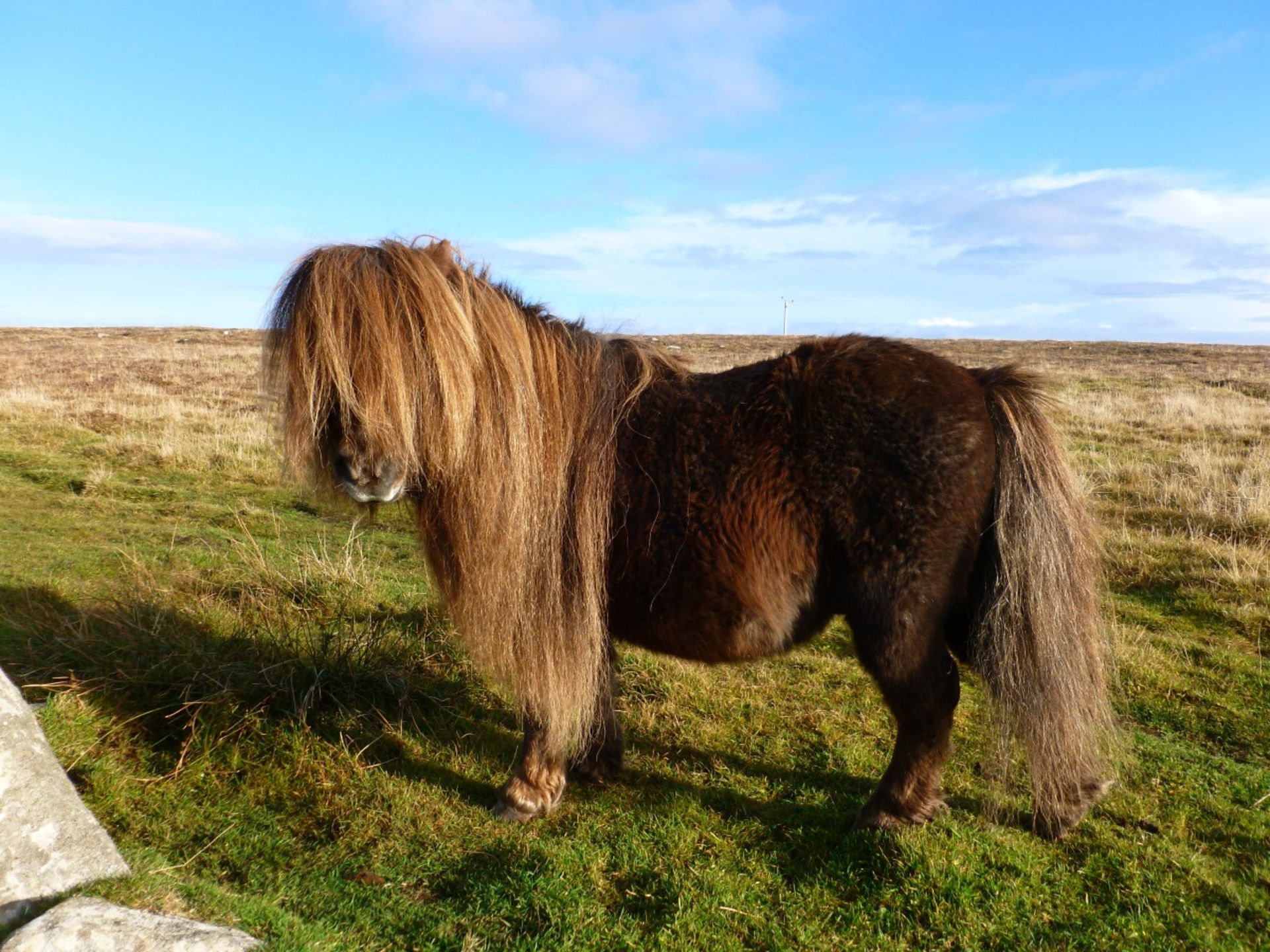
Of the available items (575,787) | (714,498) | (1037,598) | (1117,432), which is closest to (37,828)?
(575,787)

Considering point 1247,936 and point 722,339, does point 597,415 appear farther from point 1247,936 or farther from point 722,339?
point 722,339

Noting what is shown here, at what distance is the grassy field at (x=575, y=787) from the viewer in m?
3.15

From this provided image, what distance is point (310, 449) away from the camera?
10.3ft

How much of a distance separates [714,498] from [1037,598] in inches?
49.8

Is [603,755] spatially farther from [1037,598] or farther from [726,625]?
[1037,598]

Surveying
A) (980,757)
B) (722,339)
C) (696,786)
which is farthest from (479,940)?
(722,339)

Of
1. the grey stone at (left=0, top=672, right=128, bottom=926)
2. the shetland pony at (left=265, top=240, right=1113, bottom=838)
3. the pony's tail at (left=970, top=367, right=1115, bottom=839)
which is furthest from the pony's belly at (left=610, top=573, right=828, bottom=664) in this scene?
the grey stone at (left=0, top=672, right=128, bottom=926)

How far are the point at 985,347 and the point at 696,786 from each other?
58.2 metres

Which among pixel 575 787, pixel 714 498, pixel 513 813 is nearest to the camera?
pixel 714 498

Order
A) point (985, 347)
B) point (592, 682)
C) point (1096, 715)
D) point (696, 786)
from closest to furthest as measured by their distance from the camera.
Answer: point (1096, 715) < point (592, 682) < point (696, 786) < point (985, 347)

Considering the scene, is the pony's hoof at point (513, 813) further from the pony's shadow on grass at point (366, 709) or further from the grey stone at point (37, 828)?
the grey stone at point (37, 828)

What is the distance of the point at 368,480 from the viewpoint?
3154 mm

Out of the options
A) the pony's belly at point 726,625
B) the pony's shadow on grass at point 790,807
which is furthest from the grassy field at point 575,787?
the pony's belly at point 726,625

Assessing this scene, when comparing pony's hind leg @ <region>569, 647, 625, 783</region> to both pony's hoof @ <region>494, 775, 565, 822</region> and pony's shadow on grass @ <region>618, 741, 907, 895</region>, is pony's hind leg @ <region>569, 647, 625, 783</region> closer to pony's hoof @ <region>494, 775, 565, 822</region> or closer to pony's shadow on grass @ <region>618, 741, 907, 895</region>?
pony's shadow on grass @ <region>618, 741, 907, 895</region>
